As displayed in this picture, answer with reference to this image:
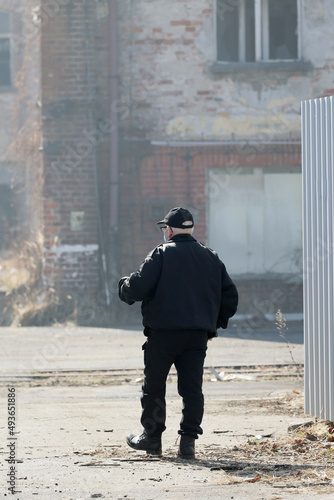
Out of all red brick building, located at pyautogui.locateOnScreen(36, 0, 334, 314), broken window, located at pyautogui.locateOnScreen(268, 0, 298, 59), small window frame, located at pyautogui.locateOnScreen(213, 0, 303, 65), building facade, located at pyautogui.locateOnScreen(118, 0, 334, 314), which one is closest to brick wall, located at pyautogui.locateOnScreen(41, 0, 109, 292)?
red brick building, located at pyautogui.locateOnScreen(36, 0, 334, 314)

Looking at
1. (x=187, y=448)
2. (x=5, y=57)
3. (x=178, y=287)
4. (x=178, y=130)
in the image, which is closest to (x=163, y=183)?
(x=178, y=130)

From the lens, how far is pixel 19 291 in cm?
1683

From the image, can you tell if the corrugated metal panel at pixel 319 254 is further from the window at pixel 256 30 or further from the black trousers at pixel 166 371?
the window at pixel 256 30

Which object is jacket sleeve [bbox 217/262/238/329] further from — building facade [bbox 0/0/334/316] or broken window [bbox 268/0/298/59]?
broken window [bbox 268/0/298/59]

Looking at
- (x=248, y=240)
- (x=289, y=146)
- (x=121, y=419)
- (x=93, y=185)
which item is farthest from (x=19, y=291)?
(x=121, y=419)

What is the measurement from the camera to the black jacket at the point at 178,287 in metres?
6.63

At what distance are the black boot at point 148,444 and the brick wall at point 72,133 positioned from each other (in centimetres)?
948

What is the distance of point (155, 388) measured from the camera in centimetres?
674

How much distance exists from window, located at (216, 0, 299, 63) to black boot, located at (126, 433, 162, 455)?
35.8ft

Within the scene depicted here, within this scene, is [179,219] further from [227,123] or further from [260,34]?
[260,34]

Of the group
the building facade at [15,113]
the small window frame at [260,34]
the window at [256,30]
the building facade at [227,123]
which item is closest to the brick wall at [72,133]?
the building facade at [227,123]

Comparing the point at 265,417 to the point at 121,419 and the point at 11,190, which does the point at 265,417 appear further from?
the point at 11,190

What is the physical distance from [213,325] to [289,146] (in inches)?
398

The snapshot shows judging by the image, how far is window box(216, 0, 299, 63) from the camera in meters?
16.6
